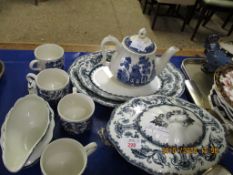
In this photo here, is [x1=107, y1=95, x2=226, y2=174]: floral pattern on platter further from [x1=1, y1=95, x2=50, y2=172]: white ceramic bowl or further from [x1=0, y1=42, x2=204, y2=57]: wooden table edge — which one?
[x1=0, y1=42, x2=204, y2=57]: wooden table edge

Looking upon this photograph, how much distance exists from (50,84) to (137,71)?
0.67 feet

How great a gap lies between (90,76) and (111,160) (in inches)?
8.3

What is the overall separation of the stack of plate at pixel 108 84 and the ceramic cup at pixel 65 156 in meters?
0.14

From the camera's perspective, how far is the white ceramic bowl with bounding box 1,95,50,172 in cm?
46

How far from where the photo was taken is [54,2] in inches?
76.7

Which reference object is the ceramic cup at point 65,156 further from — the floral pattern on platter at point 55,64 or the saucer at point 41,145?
the floral pattern on platter at point 55,64

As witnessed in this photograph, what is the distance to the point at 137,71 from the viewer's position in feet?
1.87

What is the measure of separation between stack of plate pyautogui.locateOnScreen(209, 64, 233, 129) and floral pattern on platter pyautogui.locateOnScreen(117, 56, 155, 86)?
142 millimetres

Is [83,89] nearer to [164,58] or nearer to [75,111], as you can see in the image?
[75,111]

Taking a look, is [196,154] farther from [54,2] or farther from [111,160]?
[54,2]

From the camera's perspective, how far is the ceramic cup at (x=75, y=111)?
1.65 ft

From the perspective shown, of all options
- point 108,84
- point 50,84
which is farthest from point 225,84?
point 50,84

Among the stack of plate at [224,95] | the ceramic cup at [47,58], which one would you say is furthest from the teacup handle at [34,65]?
the stack of plate at [224,95]

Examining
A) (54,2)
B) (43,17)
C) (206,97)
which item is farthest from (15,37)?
(206,97)
